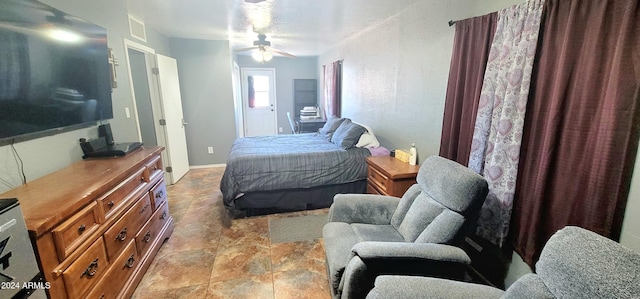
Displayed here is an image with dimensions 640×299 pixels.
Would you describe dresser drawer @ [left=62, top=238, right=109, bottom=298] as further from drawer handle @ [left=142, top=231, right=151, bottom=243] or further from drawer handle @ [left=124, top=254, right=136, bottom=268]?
drawer handle @ [left=142, top=231, right=151, bottom=243]

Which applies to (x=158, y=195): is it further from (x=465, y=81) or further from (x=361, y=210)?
(x=465, y=81)

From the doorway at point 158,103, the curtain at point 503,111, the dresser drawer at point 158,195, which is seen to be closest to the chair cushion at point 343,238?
the curtain at point 503,111

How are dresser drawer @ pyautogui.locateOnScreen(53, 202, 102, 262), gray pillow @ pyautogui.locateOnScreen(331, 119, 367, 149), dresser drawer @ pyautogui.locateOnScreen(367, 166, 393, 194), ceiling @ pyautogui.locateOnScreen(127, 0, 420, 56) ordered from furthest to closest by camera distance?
gray pillow @ pyautogui.locateOnScreen(331, 119, 367, 149) → ceiling @ pyautogui.locateOnScreen(127, 0, 420, 56) → dresser drawer @ pyautogui.locateOnScreen(367, 166, 393, 194) → dresser drawer @ pyautogui.locateOnScreen(53, 202, 102, 262)

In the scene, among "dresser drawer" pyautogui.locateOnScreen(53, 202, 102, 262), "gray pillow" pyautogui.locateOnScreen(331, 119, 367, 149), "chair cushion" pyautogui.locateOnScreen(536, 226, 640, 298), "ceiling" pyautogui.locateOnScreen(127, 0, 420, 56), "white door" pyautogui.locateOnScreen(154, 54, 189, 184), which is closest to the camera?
"chair cushion" pyautogui.locateOnScreen(536, 226, 640, 298)

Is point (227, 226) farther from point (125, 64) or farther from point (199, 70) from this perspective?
point (199, 70)

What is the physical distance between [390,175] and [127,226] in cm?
199

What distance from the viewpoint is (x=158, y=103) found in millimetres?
3713

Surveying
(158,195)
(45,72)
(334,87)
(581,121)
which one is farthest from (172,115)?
(581,121)

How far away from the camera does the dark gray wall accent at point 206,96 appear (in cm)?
432

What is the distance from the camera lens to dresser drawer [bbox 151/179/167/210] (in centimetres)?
223

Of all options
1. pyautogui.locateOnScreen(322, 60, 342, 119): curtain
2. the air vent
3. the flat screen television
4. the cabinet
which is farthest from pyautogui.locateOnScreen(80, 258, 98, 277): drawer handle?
the cabinet

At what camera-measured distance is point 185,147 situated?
14.6 ft

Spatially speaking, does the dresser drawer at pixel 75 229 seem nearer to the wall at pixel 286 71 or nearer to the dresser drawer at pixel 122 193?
the dresser drawer at pixel 122 193

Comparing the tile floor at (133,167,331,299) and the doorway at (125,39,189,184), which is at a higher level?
the doorway at (125,39,189,184)
